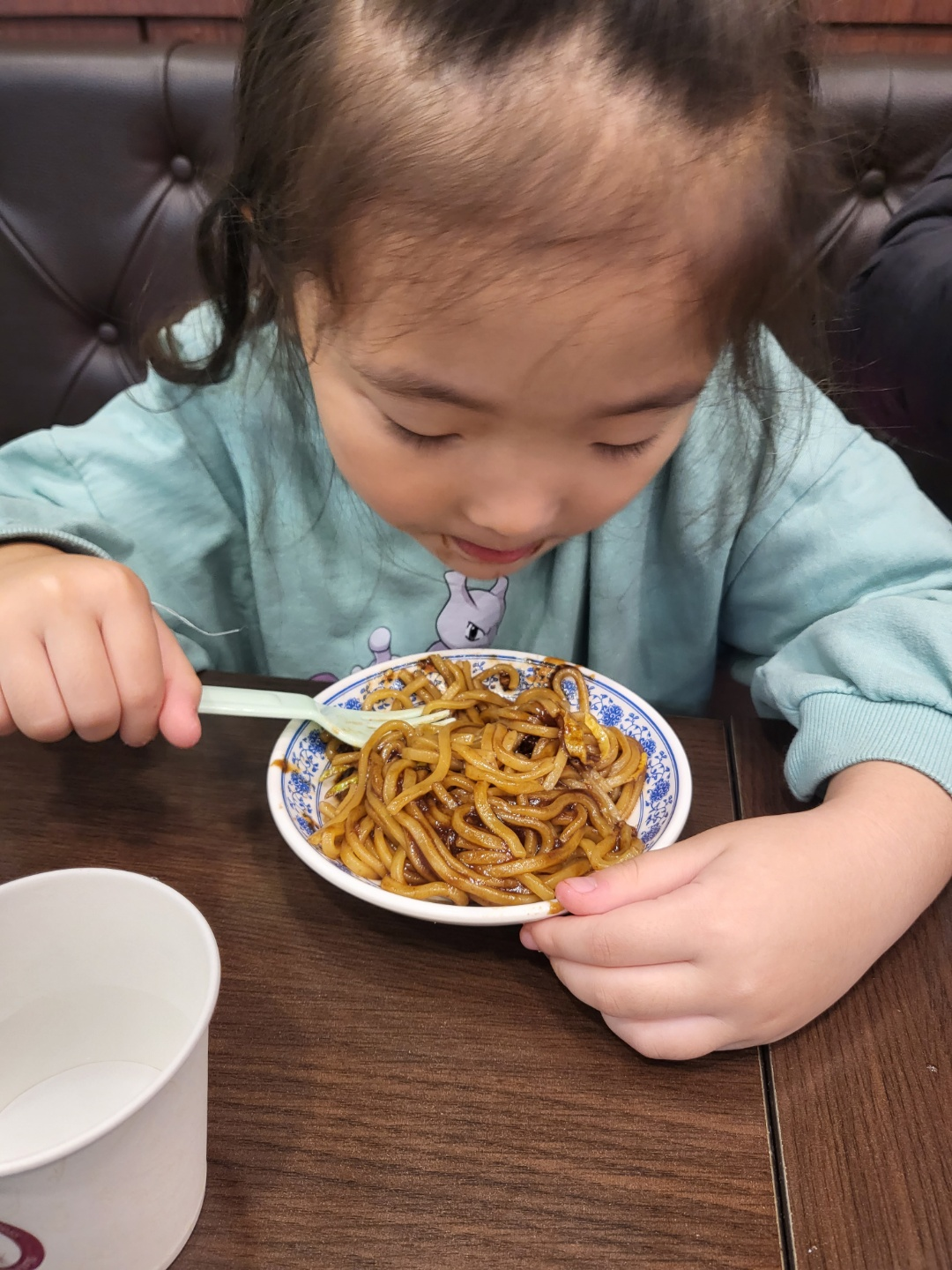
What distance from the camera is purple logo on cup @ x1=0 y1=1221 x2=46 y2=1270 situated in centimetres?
36

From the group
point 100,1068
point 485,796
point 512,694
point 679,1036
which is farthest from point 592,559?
point 100,1068

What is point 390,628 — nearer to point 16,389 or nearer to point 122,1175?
point 122,1175

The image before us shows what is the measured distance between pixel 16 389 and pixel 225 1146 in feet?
5.38

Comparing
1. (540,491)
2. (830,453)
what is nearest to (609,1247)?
(540,491)

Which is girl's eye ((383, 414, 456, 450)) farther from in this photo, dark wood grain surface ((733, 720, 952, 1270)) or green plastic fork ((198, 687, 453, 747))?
dark wood grain surface ((733, 720, 952, 1270))

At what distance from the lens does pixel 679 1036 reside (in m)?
0.54

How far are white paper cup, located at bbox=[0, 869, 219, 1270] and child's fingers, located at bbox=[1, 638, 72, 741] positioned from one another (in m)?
0.23

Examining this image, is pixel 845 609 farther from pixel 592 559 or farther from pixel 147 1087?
pixel 147 1087

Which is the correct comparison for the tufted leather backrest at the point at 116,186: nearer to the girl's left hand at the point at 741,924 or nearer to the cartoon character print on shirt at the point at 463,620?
the cartoon character print on shirt at the point at 463,620

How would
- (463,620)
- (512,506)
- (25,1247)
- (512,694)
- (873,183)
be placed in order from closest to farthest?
(25,1247) → (512,506) → (512,694) → (463,620) → (873,183)

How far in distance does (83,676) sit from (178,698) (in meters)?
0.07

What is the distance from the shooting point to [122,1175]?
0.38 m

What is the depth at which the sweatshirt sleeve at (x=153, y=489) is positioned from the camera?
100 centimetres

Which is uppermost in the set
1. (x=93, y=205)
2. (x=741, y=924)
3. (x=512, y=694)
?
(x=93, y=205)
